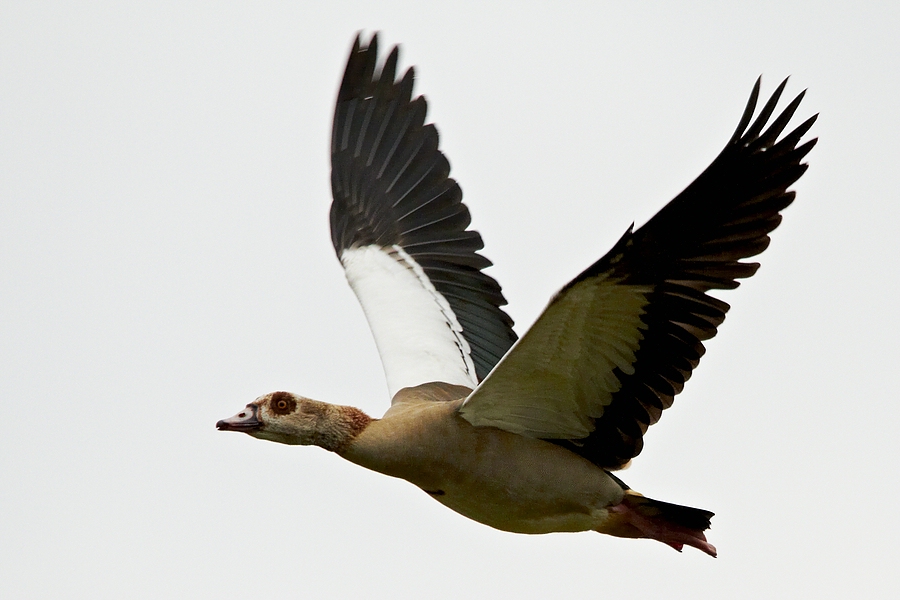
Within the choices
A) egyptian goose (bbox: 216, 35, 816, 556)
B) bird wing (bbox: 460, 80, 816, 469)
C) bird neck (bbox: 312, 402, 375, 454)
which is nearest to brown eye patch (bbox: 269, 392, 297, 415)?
egyptian goose (bbox: 216, 35, 816, 556)

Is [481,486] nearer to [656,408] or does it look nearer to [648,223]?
[656,408]

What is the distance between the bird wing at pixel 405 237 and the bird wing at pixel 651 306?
158 centimetres

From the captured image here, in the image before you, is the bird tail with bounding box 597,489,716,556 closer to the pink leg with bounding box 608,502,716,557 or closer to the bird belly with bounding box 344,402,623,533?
the pink leg with bounding box 608,502,716,557

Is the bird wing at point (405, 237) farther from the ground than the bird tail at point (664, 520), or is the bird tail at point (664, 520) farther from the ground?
the bird wing at point (405, 237)

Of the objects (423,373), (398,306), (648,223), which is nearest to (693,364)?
(648,223)

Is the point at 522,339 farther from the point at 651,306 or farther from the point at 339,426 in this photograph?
the point at 339,426

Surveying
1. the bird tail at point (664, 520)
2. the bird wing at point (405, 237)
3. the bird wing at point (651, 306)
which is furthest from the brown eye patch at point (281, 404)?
the bird tail at point (664, 520)

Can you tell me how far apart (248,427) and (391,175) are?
2.85 m

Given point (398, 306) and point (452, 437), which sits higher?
point (398, 306)

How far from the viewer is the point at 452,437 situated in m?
7.01

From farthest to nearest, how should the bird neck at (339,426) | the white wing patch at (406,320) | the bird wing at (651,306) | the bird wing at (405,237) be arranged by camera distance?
the bird wing at (405,237), the white wing patch at (406,320), the bird neck at (339,426), the bird wing at (651,306)

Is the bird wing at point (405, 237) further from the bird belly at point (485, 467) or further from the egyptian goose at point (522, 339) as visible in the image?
the bird belly at point (485, 467)

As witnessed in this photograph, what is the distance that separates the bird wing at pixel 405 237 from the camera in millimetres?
8617

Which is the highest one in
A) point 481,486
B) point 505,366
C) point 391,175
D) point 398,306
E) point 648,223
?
point 391,175
